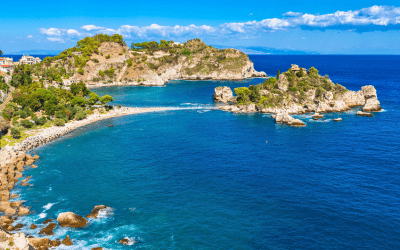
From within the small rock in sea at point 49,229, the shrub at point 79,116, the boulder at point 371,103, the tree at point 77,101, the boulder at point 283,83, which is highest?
the boulder at point 283,83

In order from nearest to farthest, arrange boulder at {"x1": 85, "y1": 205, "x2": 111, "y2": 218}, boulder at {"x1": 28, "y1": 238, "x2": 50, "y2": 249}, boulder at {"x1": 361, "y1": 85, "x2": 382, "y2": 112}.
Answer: boulder at {"x1": 28, "y1": 238, "x2": 50, "y2": 249}, boulder at {"x1": 85, "y1": 205, "x2": 111, "y2": 218}, boulder at {"x1": 361, "y1": 85, "x2": 382, "y2": 112}

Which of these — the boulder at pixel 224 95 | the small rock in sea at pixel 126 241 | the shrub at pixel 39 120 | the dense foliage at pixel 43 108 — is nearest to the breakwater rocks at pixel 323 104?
the boulder at pixel 224 95

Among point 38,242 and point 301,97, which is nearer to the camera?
point 38,242

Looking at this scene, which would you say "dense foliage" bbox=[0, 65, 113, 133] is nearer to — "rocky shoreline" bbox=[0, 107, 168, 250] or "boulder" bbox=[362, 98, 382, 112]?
"rocky shoreline" bbox=[0, 107, 168, 250]

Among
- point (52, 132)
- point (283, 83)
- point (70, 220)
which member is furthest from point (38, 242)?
point (283, 83)

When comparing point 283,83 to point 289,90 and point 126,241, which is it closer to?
point 289,90

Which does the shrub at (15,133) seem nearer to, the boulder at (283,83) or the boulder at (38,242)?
the boulder at (38,242)

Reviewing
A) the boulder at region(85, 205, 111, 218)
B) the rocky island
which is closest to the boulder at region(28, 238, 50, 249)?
the boulder at region(85, 205, 111, 218)
